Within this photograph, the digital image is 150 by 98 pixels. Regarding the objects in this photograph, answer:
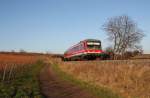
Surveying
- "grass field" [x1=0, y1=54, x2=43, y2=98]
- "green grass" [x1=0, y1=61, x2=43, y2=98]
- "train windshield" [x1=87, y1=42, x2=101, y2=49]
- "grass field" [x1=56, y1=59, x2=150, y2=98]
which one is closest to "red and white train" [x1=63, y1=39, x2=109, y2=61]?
"train windshield" [x1=87, y1=42, x2=101, y2=49]

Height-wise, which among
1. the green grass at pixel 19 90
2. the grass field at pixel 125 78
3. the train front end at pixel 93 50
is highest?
the train front end at pixel 93 50

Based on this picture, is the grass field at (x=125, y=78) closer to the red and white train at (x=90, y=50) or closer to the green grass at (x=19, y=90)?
the green grass at (x=19, y=90)

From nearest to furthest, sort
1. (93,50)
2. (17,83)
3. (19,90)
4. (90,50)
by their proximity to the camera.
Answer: (19,90), (17,83), (90,50), (93,50)

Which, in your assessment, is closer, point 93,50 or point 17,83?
point 17,83

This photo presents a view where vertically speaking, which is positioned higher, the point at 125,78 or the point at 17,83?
the point at 125,78

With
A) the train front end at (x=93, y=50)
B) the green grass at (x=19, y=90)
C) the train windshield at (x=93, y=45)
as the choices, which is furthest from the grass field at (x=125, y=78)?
the train windshield at (x=93, y=45)

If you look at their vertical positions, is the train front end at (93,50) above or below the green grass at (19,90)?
above

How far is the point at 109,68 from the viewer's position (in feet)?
56.6

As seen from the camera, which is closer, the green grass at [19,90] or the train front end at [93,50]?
the green grass at [19,90]

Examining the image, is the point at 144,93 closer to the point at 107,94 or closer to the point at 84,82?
the point at 107,94

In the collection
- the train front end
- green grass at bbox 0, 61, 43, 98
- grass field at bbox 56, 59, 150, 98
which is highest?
the train front end

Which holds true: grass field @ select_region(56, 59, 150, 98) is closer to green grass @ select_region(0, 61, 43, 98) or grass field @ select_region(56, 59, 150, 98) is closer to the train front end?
green grass @ select_region(0, 61, 43, 98)

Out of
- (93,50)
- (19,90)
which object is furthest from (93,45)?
(19,90)

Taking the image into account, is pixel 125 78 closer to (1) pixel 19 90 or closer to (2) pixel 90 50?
(1) pixel 19 90
